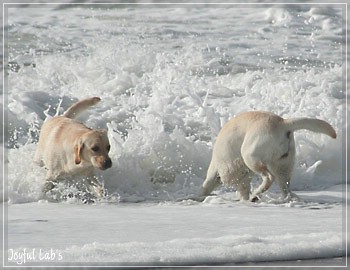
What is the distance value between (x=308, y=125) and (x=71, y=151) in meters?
1.94

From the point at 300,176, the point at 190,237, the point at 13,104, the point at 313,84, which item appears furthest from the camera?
the point at 313,84

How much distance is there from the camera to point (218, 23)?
1689 cm

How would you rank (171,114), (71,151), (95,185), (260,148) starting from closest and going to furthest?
1. (260,148)
2. (71,151)
3. (95,185)
4. (171,114)

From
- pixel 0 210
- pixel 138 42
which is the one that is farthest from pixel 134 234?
pixel 138 42

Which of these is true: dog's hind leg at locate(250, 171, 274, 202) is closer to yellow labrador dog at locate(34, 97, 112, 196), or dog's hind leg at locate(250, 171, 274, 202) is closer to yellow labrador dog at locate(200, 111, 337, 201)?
yellow labrador dog at locate(200, 111, 337, 201)

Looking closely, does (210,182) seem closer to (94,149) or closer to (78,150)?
(94,149)

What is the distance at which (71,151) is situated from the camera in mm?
8820

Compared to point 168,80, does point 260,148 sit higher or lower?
higher

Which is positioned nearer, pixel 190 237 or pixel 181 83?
A: pixel 190 237

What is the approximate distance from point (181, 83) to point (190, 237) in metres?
6.39

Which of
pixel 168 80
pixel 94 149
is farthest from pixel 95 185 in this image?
pixel 168 80

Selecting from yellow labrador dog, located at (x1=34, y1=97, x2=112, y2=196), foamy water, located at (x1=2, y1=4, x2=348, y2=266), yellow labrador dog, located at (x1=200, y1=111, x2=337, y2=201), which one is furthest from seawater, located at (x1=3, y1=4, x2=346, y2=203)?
yellow labrador dog, located at (x1=200, y1=111, x2=337, y2=201)

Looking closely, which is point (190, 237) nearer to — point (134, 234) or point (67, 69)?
point (134, 234)

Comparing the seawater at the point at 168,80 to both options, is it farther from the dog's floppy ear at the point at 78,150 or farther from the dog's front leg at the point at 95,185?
the dog's floppy ear at the point at 78,150
